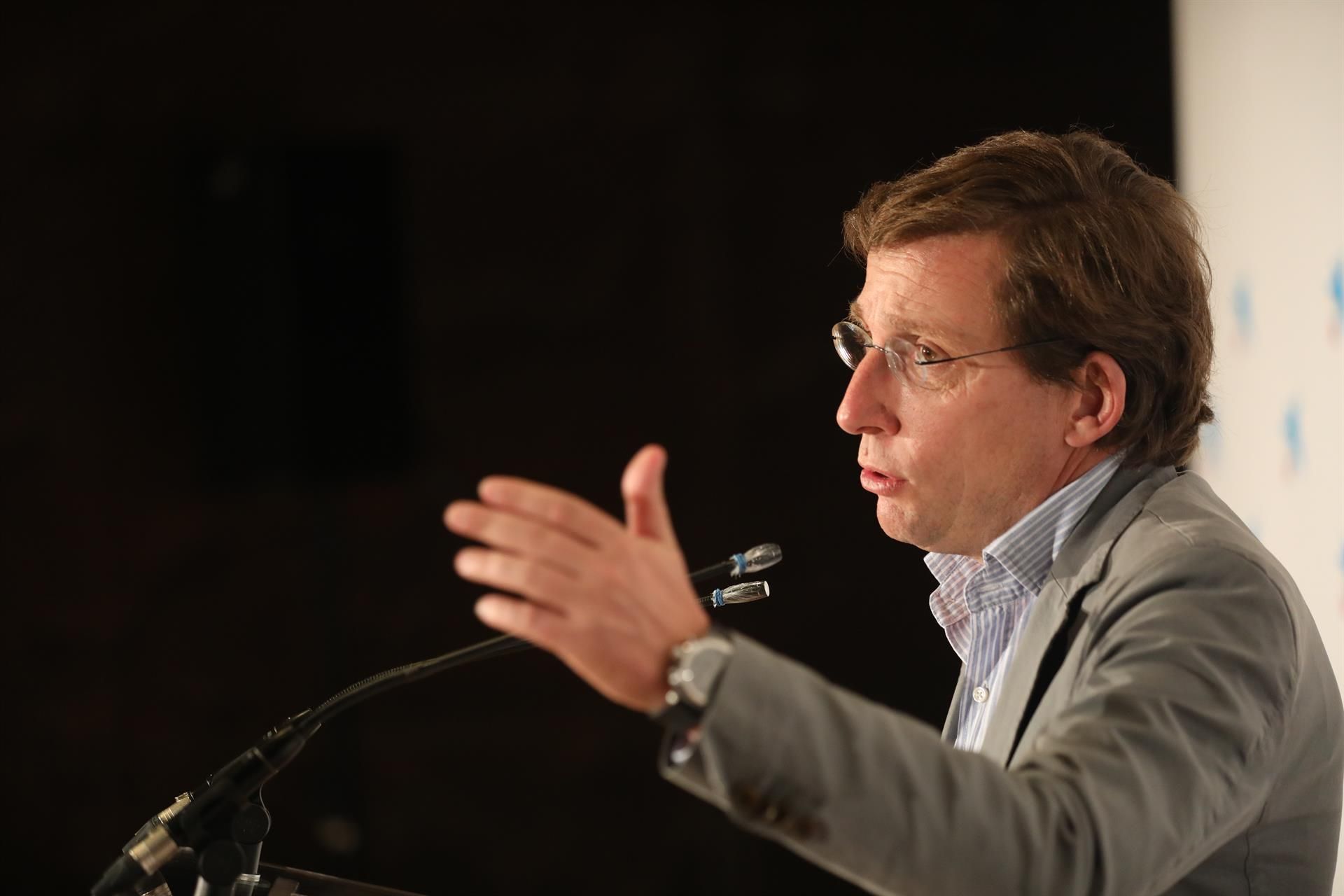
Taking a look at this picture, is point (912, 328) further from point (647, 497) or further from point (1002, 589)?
point (647, 497)

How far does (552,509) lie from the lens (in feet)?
3.01

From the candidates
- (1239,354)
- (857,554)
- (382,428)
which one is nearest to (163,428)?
(382,428)

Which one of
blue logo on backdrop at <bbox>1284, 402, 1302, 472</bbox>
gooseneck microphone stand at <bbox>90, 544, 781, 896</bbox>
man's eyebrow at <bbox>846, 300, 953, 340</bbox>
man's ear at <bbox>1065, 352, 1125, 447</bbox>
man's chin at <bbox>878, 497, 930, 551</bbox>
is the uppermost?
man's eyebrow at <bbox>846, 300, 953, 340</bbox>

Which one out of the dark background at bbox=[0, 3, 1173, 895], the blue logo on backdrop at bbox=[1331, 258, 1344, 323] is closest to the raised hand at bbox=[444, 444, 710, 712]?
the blue logo on backdrop at bbox=[1331, 258, 1344, 323]

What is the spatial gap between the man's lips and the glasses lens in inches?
6.1

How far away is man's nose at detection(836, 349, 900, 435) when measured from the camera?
1666 millimetres

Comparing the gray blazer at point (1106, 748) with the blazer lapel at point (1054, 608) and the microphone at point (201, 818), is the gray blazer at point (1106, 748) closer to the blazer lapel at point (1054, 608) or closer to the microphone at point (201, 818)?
the blazer lapel at point (1054, 608)

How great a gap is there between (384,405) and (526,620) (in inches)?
126

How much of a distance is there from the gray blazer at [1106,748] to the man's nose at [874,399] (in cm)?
28

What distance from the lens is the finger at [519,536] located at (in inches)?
35.6

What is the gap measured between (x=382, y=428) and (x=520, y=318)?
544 millimetres

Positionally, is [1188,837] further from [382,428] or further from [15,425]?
[15,425]

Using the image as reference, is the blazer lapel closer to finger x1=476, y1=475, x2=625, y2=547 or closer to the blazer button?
the blazer button

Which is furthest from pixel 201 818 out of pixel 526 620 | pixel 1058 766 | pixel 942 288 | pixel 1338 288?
pixel 1338 288
